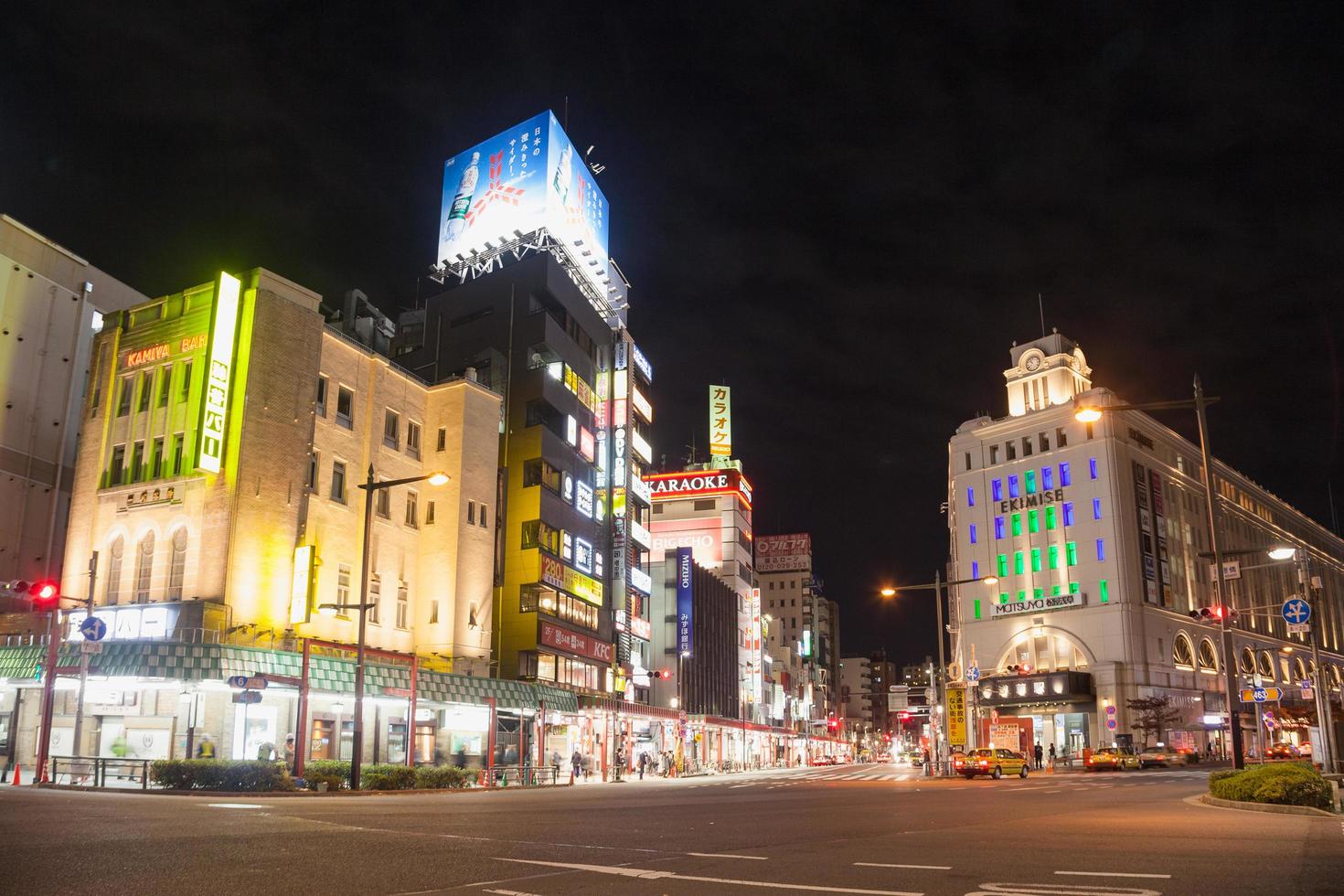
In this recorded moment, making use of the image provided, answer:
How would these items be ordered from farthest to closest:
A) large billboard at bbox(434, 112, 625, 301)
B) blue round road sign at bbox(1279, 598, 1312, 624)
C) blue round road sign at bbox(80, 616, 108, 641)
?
1. large billboard at bbox(434, 112, 625, 301)
2. blue round road sign at bbox(80, 616, 108, 641)
3. blue round road sign at bbox(1279, 598, 1312, 624)

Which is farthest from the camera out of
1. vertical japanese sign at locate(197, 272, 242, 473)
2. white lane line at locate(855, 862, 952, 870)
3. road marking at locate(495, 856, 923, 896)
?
vertical japanese sign at locate(197, 272, 242, 473)

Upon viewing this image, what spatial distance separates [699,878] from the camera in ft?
31.2


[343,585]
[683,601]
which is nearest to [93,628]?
[343,585]

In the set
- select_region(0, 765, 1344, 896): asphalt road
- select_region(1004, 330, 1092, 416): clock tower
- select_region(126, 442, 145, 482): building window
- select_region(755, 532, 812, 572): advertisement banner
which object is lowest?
select_region(0, 765, 1344, 896): asphalt road

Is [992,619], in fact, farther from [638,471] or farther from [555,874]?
[555,874]

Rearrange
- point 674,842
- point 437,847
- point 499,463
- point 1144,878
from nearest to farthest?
1. point 1144,878
2. point 437,847
3. point 674,842
4. point 499,463

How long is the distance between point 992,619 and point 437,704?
63.4m

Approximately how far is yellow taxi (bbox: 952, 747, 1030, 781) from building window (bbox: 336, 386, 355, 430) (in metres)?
32.6

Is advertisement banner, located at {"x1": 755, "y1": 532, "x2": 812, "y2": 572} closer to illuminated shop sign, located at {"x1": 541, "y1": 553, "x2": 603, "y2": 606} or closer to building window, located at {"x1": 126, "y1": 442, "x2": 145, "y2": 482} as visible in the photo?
illuminated shop sign, located at {"x1": 541, "y1": 553, "x2": 603, "y2": 606}

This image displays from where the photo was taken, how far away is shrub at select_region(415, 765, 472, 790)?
105 feet

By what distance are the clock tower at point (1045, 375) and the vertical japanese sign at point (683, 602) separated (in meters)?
36.4

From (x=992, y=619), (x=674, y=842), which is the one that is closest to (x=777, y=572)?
(x=992, y=619)

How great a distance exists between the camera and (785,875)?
9.68m

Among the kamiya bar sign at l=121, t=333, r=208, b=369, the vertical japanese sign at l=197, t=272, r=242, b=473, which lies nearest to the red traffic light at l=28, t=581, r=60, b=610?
the vertical japanese sign at l=197, t=272, r=242, b=473
